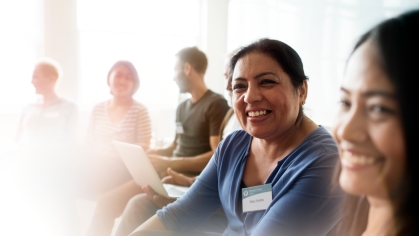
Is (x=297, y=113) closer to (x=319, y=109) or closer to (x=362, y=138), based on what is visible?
(x=362, y=138)

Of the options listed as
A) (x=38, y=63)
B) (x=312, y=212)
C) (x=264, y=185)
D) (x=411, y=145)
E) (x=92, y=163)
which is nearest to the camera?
(x=411, y=145)

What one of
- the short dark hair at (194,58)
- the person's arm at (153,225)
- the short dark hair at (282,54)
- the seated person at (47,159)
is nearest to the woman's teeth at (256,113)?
the short dark hair at (282,54)

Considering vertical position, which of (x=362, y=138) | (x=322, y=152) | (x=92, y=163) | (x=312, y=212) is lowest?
(x=92, y=163)

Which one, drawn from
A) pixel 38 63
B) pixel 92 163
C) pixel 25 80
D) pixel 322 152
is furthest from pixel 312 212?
pixel 25 80

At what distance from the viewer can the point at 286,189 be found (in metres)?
0.99

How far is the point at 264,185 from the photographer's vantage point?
3.49 feet

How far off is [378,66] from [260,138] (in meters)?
0.69

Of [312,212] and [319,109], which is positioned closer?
[312,212]

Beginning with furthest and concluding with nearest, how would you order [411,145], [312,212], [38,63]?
[38,63] → [312,212] → [411,145]

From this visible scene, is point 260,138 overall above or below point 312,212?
above

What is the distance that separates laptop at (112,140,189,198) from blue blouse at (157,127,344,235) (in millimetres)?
392

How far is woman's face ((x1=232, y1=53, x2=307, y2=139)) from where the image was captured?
42.8 inches

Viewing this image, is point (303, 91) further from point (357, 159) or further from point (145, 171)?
point (145, 171)

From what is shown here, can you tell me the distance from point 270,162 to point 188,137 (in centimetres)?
133
